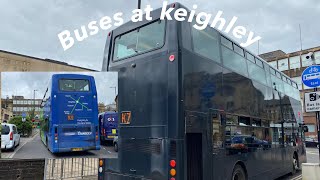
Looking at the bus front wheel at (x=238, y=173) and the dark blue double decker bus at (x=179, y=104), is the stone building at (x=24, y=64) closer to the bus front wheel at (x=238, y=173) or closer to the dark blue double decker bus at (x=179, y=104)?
the dark blue double decker bus at (x=179, y=104)

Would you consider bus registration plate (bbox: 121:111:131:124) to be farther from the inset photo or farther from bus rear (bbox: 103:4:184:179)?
the inset photo

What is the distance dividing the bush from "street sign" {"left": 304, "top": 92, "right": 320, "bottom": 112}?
9062mm

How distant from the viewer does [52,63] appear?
16.8 ft

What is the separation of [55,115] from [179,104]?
86.0 inches

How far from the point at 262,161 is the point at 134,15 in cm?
574

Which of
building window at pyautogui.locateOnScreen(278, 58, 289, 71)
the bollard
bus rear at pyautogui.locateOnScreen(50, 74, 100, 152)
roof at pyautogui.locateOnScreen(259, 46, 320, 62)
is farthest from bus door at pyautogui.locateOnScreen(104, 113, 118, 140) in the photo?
building window at pyautogui.locateOnScreen(278, 58, 289, 71)

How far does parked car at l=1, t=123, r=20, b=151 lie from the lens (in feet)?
15.7

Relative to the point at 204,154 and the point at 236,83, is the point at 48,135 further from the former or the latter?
the point at 236,83

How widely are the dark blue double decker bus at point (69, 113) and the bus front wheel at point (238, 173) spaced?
160 inches

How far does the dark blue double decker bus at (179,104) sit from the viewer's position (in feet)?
19.5

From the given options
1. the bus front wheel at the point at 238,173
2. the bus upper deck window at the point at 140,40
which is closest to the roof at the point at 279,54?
the bus front wheel at the point at 238,173

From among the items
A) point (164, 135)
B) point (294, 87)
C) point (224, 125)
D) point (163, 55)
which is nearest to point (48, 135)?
point (164, 135)

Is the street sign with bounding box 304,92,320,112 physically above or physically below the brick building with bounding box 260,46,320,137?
below

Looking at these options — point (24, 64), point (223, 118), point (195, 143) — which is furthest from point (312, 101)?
point (24, 64)
